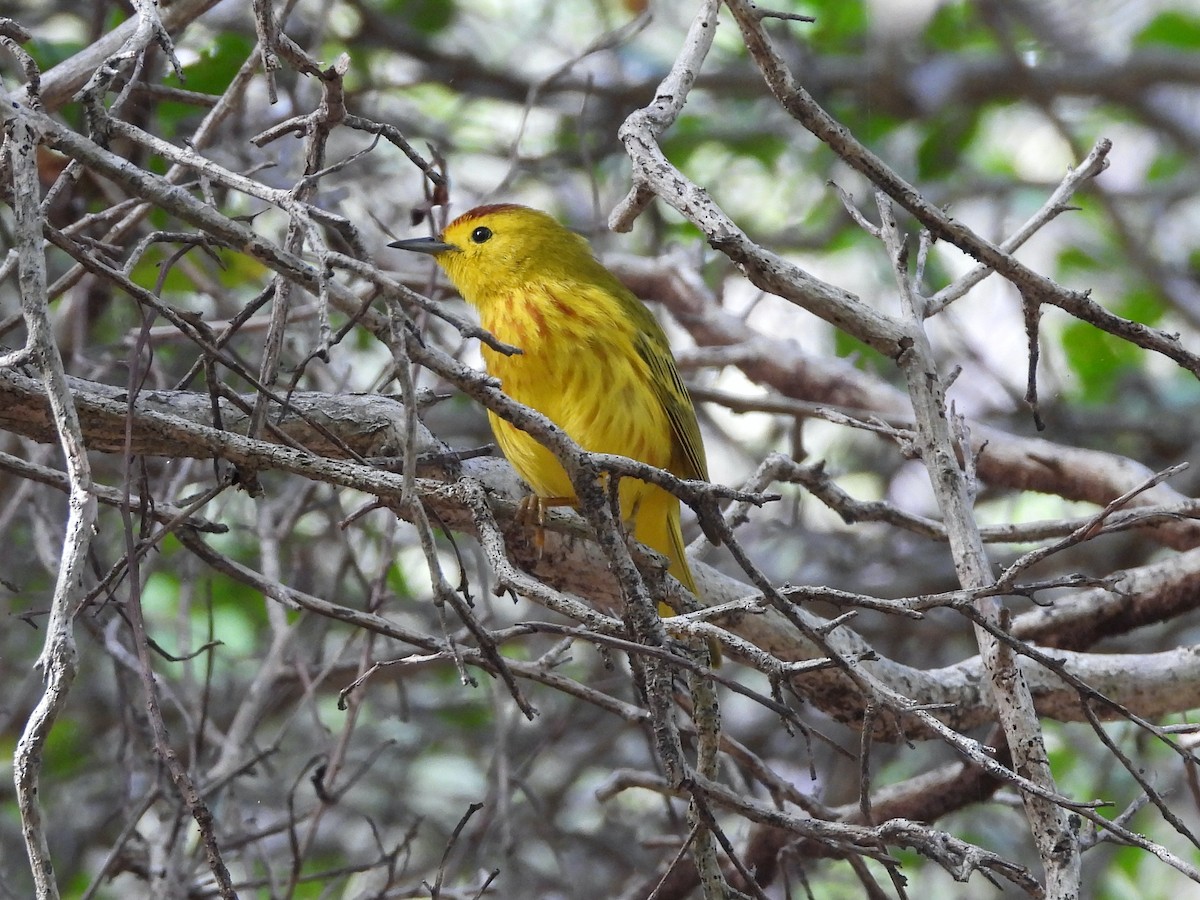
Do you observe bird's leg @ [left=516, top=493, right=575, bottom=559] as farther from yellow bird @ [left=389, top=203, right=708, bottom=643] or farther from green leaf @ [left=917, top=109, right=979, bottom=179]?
green leaf @ [left=917, top=109, right=979, bottom=179]

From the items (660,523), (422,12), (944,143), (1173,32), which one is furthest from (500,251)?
(1173,32)

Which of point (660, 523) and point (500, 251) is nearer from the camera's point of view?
point (660, 523)

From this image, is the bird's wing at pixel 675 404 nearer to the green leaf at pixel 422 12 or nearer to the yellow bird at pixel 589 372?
the yellow bird at pixel 589 372

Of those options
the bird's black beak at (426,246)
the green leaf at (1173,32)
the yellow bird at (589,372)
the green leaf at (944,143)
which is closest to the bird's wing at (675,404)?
the yellow bird at (589,372)

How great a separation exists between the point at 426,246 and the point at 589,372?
797mm

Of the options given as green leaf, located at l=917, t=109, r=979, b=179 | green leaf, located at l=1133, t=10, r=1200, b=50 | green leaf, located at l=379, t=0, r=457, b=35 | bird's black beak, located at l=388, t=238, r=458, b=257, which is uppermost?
green leaf, located at l=1133, t=10, r=1200, b=50

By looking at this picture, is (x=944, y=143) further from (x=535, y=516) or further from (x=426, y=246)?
(x=535, y=516)

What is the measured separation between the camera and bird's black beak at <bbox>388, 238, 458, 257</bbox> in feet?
13.6

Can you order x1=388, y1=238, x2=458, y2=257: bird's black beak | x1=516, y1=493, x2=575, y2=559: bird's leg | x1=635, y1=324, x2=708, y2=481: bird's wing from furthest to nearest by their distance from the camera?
1. x1=388, y1=238, x2=458, y2=257: bird's black beak
2. x1=635, y1=324, x2=708, y2=481: bird's wing
3. x1=516, y1=493, x2=575, y2=559: bird's leg

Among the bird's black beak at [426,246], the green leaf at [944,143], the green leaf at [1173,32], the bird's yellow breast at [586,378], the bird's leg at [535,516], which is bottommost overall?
the bird's leg at [535,516]

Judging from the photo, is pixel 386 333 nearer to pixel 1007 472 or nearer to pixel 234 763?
pixel 234 763

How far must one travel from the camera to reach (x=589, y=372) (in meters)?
3.80

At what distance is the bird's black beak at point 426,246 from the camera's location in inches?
164

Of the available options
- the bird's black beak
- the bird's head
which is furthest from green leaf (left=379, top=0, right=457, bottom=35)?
the bird's black beak
